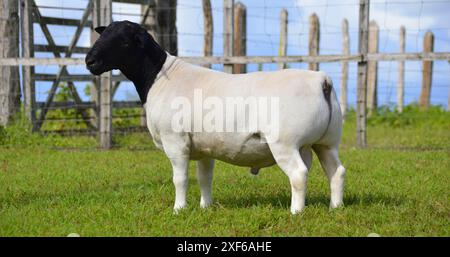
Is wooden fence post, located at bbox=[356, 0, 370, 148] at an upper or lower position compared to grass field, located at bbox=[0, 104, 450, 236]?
upper

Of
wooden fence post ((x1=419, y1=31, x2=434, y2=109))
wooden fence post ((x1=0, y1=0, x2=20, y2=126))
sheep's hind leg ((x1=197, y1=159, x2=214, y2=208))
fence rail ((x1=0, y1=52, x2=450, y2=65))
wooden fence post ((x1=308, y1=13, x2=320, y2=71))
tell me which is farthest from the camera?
wooden fence post ((x1=419, y1=31, x2=434, y2=109))

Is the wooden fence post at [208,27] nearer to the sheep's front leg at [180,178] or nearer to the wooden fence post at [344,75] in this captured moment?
the wooden fence post at [344,75]

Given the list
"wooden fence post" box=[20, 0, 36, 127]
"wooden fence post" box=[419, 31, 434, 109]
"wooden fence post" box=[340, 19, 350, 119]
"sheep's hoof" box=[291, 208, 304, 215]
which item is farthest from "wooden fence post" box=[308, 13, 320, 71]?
"sheep's hoof" box=[291, 208, 304, 215]

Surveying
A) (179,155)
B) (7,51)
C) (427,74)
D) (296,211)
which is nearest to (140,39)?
(179,155)

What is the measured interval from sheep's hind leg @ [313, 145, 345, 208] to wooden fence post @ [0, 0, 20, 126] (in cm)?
772

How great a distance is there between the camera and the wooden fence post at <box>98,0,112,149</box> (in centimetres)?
1082

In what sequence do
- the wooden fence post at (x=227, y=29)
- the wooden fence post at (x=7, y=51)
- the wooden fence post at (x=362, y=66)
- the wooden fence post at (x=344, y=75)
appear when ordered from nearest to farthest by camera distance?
the wooden fence post at (x=362, y=66) → the wooden fence post at (x=227, y=29) → the wooden fence post at (x=7, y=51) → the wooden fence post at (x=344, y=75)

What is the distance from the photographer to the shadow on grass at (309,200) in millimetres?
5789

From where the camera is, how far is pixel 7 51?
37.8ft

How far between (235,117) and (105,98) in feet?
20.7

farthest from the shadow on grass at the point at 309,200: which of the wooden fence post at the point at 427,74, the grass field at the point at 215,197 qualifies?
the wooden fence post at the point at 427,74

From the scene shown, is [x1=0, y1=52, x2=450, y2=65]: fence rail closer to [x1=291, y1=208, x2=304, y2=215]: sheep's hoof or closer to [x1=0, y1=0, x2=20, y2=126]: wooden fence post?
[x1=0, y1=0, x2=20, y2=126]: wooden fence post

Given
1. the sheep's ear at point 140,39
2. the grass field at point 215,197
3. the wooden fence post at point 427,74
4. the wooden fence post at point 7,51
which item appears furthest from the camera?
the wooden fence post at point 427,74

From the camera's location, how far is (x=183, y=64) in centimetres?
567
